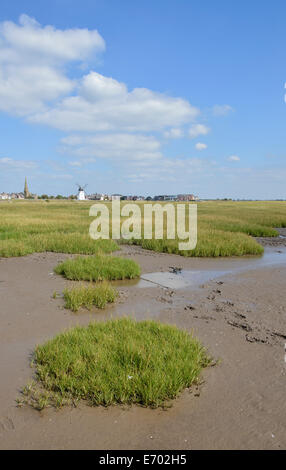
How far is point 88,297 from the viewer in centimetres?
775

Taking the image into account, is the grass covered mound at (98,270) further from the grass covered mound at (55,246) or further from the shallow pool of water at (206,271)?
the grass covered mound at (55,246)

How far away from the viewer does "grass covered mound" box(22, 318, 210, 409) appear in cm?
384

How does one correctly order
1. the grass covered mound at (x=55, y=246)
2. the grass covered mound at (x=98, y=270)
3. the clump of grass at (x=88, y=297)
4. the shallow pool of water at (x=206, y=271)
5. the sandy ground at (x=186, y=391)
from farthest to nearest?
the grass covered mound at (x=55, y=246), the shallow pool of water at (x=206, y=271), the grass covered mound at (x=98, y=270), the clump of grass at (x=88, y=297), the sandy ground at (x=186, y=391)

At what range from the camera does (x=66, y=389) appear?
4.04 metres

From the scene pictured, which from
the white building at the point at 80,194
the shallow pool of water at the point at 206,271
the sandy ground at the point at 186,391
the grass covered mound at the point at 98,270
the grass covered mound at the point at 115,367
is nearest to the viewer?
the sandy ground at the point at 186,391

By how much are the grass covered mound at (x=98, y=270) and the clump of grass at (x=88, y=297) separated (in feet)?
6.14

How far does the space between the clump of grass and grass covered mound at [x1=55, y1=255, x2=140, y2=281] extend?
187cm

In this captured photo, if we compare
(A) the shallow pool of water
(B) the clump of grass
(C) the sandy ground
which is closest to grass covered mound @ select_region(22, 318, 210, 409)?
(C) the sandy ground

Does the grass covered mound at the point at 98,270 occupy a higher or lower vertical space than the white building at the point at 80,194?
lower

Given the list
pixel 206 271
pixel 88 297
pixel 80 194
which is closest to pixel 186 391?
pixel 88 297

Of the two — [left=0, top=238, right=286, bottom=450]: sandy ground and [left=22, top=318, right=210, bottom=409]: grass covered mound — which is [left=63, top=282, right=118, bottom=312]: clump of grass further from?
[left=22, top=318, right=210, bottom=409]: grass covered mound

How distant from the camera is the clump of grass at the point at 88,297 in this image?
24.5ft

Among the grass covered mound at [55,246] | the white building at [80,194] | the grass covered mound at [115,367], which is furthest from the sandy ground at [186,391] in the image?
the white building at [80,194]
